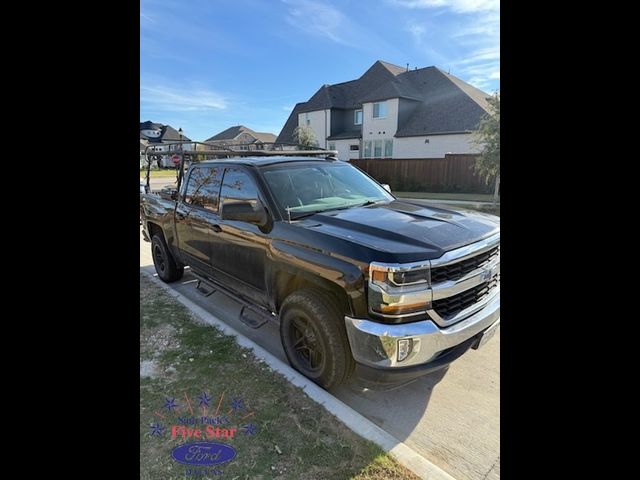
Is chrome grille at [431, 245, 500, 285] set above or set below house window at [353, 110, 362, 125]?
below

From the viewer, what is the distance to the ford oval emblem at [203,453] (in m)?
2.29

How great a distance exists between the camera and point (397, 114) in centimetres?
2709

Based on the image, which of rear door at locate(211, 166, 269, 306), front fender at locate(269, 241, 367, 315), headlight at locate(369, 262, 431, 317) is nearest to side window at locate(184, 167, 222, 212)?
rear door at locate(211, 166, 269, 306)

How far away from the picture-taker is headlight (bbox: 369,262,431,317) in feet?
7.83

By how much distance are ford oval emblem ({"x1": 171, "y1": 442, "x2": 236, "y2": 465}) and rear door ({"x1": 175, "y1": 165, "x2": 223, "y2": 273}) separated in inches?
88.0

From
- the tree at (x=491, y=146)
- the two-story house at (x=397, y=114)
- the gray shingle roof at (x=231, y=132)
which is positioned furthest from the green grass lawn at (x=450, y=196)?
the gray shingle roof at (x=231, y=132)

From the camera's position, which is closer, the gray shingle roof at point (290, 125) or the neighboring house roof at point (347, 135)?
the neighboring house roof at point (347, 135)

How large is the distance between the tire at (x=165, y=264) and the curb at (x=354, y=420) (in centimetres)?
212

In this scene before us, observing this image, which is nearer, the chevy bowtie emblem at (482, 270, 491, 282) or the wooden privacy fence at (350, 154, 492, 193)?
the chevy bowtie emblem at (482, 270, 491, 282)

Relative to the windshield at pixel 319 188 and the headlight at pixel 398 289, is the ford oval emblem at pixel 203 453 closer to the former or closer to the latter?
the headlight at pixel 398 289

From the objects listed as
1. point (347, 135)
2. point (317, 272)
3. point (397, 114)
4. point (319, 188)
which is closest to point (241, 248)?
point (319, 188)

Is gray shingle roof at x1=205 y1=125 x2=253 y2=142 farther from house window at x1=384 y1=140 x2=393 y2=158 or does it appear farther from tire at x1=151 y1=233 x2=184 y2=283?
tire at x1=151 y1=233 x2=184 y2=283
